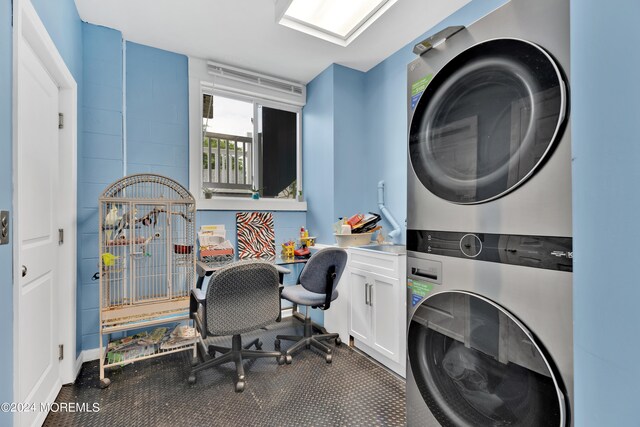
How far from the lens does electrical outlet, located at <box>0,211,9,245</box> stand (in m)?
1.10

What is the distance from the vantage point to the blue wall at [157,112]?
8.81ft

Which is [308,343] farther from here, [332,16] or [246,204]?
[332,16]

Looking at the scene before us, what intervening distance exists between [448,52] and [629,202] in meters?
0.89

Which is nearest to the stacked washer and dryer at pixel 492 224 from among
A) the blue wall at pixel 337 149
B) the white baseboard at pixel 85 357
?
the blue wall at pixel 337 149

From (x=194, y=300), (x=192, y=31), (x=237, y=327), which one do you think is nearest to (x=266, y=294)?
(x=237, y=327)

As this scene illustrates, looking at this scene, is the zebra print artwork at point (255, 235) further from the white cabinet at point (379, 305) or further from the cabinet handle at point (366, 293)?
the cabinet handle at point (366, 293)

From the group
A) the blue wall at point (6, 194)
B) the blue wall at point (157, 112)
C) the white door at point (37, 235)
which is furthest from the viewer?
the blue wall at point (157, 112)

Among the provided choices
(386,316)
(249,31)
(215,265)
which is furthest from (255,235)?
(249,31)

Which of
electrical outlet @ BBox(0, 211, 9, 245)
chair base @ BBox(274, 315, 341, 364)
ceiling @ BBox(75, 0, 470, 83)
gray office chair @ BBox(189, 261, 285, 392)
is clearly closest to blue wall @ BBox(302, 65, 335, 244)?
ceiling @ BBox(75, 0, 470, 83)

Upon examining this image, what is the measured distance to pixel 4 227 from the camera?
112cm

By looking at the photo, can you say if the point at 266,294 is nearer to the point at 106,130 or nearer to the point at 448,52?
the point at 448,52

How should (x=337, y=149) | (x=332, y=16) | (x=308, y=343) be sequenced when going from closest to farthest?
(x=332, y=16) → (x=308, y=343) → (x=337, y=149)

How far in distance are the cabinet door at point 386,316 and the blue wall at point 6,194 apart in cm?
200

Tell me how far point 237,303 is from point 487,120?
5.80ft
